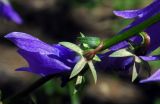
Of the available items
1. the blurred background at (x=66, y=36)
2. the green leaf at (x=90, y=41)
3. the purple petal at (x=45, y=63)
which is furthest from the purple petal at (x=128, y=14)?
the blurred background at (x=66, y=36)

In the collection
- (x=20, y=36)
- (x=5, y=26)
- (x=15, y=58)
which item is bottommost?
(x=20, y=36)

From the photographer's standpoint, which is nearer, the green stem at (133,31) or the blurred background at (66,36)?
the green stem at (133,31)

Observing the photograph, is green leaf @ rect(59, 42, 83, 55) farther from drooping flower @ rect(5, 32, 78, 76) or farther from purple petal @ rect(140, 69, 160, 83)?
purple petal @ rect(140, 69, 160, 83)

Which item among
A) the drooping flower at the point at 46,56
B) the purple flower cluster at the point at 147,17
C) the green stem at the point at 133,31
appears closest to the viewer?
the green stem at the point at 133,31

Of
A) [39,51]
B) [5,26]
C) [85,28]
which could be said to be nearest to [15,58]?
[5,26]

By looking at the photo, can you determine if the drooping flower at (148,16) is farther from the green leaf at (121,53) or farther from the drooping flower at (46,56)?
the drooping flower at (46,56)

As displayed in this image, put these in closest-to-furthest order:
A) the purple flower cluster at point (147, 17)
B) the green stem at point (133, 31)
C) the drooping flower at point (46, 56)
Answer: the green stem at point (133, 31)
the purple flower cluster at point (147, 17)
the drooping flower at point (46, 56)

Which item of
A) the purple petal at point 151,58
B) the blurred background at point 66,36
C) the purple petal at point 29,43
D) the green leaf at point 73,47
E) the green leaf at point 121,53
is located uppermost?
the blurred background at point 66,36

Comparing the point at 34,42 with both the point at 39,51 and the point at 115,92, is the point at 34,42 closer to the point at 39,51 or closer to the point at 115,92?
the point at 39,51

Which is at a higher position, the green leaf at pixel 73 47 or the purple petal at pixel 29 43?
the purple petal at pixel 29 43
